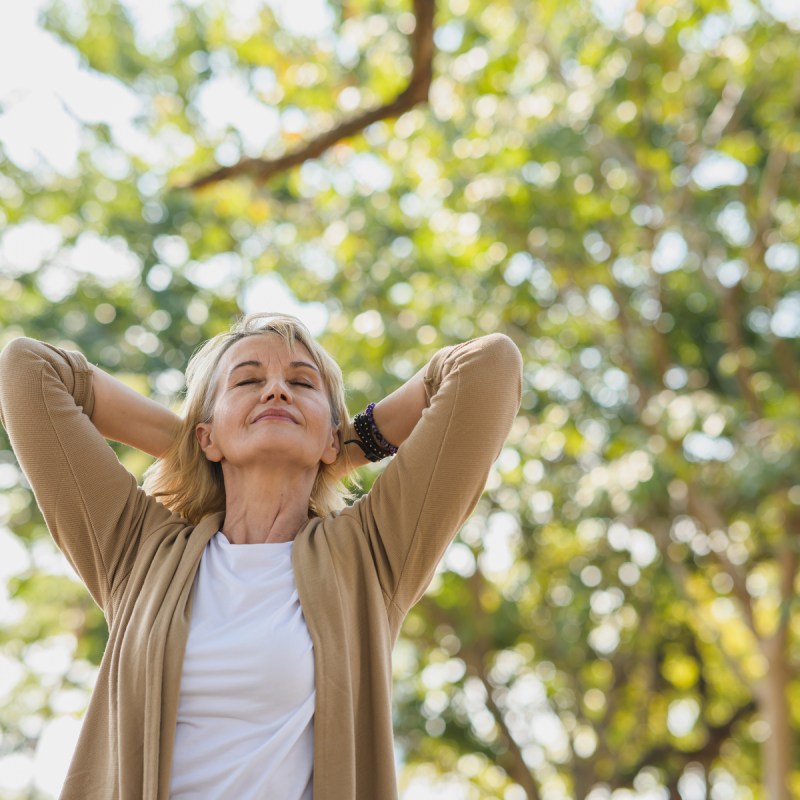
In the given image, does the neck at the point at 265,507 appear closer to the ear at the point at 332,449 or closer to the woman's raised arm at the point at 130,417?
the ear at the point at 332,449

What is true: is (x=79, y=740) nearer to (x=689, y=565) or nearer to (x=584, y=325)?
(x=584, y=325)

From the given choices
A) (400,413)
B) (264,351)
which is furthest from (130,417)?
(400,413)

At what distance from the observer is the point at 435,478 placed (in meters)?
2.03

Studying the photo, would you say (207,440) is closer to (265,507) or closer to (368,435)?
(265,507)

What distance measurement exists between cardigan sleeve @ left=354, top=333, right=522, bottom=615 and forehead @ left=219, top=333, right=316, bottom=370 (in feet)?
0.99

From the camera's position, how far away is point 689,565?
9.63 m

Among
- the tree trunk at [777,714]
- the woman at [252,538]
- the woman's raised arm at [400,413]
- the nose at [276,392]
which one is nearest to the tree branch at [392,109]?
the woman at [252,538]

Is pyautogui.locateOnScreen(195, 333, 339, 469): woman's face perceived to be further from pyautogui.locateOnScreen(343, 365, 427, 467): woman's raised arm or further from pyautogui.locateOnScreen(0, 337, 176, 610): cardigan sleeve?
pyautogui.locateOnScreen(0, 337, 176, 610): cardigan sleeve

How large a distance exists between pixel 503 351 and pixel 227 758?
2.92 ft

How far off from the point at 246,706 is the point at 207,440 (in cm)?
61

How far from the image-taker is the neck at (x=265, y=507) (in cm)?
213

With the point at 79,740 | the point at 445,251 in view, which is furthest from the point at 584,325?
the point at 79,740

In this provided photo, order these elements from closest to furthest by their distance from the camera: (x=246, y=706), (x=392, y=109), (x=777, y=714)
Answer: (x=246, y=706), (x=392, y=109), (x=777, y=714)

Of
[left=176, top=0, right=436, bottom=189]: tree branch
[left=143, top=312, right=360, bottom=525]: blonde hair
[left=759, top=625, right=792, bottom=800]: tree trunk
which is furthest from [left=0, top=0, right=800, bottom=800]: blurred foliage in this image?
[left=143, top=312, right=360, bottom=525]: blonde hair
